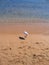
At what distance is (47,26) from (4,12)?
3035mm

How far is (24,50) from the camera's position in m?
4.59

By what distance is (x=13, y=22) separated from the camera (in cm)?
779

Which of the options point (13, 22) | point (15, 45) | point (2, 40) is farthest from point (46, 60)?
point (13, 22)

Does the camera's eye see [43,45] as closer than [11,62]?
No

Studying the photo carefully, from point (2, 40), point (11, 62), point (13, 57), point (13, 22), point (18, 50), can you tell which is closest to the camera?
point (11, 62)

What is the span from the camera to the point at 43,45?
4965mm

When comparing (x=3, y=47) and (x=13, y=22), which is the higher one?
(x=13, y=22)

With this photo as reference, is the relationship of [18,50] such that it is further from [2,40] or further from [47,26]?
[47,26]

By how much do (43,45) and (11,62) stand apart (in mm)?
1333

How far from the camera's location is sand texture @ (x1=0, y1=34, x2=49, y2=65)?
3977mm

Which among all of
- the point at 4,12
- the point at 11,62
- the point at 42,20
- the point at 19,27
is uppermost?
the point at 4,12

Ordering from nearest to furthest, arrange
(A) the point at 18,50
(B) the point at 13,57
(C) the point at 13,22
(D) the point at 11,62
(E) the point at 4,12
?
(D) the point at 11,62
(B) the point at 13,57
(A) the point at 18,50
(C) the point at 13,22
(E) the point at 4,12

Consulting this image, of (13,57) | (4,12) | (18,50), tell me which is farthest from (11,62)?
(4,12)

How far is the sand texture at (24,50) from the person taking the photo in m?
3.98
